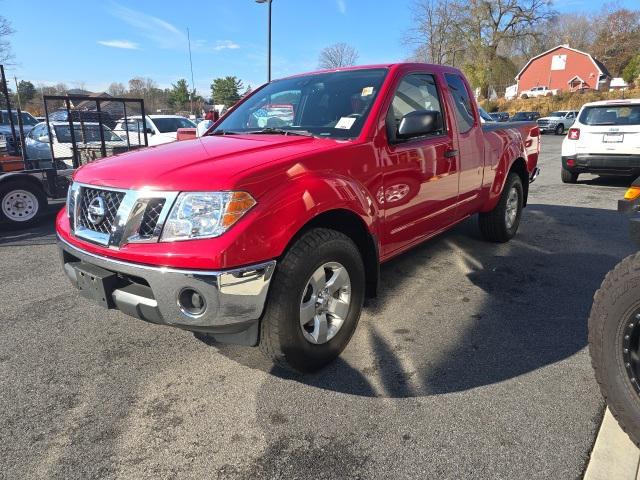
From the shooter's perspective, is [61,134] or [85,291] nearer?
[85,291]

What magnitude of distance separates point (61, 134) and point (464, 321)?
8004 millimetres

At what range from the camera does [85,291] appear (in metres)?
2.55

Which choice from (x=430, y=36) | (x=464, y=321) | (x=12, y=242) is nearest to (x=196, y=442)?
(x=464, y=321)

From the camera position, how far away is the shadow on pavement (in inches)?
106

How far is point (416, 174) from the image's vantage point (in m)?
3.36

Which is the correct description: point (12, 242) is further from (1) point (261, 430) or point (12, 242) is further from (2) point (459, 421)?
(2) point (459, 421)

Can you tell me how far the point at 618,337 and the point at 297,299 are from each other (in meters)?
1.52

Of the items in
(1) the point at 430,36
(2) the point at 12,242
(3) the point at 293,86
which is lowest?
(2) the point at 12,242

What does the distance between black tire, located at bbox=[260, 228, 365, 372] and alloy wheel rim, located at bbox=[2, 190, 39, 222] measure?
6039 millimetres

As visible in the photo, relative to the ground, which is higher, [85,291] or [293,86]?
[293,86]

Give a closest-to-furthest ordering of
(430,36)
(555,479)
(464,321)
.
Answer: (555,479) → (464,321) → (430,36)

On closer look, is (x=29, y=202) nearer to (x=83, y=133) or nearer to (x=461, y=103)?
(x=83, y=133)

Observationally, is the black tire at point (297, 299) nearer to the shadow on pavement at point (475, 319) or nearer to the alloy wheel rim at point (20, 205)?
the shadow on pavement at point (475, 319)

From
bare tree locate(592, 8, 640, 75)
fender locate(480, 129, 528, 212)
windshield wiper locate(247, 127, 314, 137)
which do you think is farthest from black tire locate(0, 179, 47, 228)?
bare tree locate(592, 8, 640, 75)
